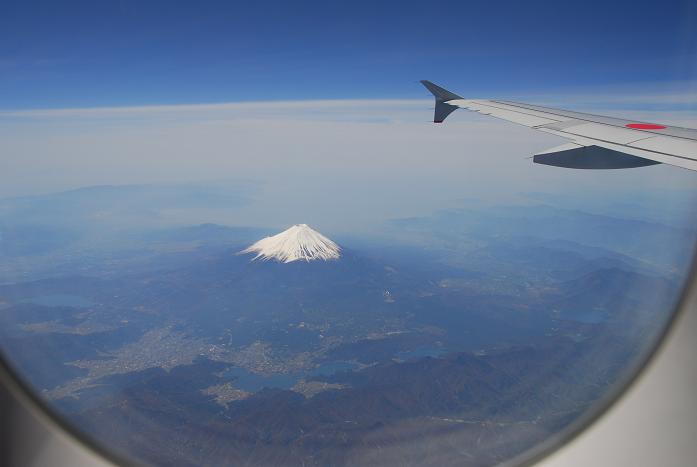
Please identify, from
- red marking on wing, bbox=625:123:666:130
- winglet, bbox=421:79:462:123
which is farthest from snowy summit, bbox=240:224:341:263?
red marking on wing, bbox=625:123:666:130

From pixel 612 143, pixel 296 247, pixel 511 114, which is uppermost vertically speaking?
pixel 511 114

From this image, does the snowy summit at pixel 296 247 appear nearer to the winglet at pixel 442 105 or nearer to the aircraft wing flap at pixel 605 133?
the winglet at pixel 442 105

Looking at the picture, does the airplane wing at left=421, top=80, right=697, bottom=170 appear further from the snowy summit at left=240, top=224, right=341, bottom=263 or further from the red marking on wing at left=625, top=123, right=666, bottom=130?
the snowy summit at left=240, top=224, right=341, bottom=263

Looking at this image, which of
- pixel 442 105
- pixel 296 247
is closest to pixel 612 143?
pixel 442 105

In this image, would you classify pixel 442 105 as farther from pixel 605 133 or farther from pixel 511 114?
pixel 605 133

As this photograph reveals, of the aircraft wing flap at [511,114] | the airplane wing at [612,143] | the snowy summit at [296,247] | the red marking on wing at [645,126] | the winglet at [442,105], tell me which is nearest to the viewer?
the airplane wing at [612,143]

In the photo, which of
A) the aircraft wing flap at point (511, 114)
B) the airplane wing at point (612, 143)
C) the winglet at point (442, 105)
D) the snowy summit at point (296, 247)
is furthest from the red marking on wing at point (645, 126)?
the snowy summit at point (296, 247)

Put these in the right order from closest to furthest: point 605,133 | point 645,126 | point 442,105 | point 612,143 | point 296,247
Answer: point 612,143, point 605,133, point 645,126, point 442,105, point 296,247

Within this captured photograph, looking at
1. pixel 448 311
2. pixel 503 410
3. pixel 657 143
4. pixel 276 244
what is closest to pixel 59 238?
pixel 503 410
